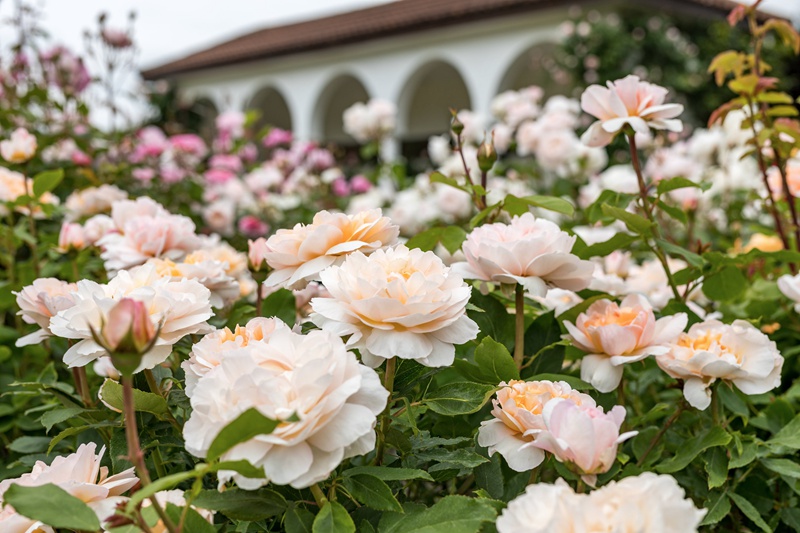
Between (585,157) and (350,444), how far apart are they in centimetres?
253

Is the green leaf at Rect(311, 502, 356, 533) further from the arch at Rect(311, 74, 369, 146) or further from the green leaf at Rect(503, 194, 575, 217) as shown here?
the arch at Rect(311, 74, 369, 146)

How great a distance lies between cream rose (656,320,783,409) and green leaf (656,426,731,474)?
0.03m

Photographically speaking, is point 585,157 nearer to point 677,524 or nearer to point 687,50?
point 677,524

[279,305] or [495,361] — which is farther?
[279,305]

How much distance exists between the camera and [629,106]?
3.27ft

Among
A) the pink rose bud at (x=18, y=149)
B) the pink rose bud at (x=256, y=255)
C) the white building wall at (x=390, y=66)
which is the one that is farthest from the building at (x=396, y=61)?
the pink rose bud at (x=256, y=255)

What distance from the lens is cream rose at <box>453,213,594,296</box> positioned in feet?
2.47

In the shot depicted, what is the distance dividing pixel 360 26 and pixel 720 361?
11393mm

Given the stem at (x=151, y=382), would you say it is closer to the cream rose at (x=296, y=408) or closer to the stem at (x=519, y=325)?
the cream rose at (x=296, y=408)

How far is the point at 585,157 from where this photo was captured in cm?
287

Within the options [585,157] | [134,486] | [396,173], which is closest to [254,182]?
[396,173]

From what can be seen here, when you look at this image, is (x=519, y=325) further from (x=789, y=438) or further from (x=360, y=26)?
(x=360, y=26)

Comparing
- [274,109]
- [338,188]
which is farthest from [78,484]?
[274,109]

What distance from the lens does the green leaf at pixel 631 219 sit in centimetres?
91
